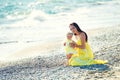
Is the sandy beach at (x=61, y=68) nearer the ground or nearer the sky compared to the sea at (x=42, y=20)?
nearer the ground

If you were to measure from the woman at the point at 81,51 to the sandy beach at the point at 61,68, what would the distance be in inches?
8.2

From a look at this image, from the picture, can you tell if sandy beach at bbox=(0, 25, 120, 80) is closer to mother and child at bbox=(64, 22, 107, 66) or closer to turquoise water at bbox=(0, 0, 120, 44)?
mother and child at bbox=(64, 22, 107, 66)

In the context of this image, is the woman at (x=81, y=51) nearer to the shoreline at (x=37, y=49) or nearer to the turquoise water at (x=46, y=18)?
Answer: the shoreline at (x=37, y=49)

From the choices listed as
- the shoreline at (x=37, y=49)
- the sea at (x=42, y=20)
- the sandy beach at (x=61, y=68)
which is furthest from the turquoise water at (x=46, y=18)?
the sandy beach at (x=61, y=68)

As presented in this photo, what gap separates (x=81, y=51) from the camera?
11422 mm

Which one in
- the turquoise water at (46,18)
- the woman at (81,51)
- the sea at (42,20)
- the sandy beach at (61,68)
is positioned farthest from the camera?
the turquoise water at (46,18)

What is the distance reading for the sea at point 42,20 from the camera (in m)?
18.8

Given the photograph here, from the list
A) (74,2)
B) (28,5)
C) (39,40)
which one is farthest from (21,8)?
(39,40)

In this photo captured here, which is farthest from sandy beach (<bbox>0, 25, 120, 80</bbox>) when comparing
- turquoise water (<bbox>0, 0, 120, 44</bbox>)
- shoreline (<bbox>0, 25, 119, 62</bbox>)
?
turquoise water (<bbox>0, 0, 120, 44</bbox>)

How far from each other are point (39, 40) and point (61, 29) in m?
3.07

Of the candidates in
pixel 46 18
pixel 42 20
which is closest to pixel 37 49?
pixel 42 20

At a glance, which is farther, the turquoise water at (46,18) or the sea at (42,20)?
the turquoise water at (46,18)

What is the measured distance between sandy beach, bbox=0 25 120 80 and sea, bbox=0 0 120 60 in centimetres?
275

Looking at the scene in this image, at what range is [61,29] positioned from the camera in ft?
70.6
